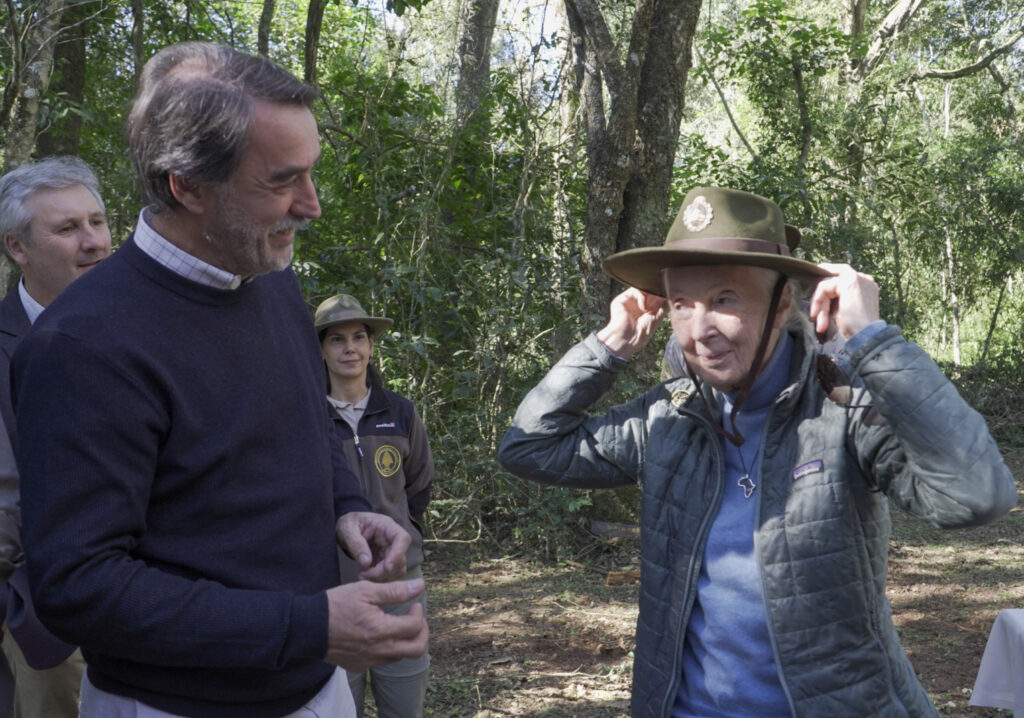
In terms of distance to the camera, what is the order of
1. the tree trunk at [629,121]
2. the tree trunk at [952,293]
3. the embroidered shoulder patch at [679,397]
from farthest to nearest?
1. the tree trunk at [952,293]
2. the tree trunk at [629,121]
3. the embroidered shoulder patch at [679,397]

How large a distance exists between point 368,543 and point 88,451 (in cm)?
74

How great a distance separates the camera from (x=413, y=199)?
7605mm

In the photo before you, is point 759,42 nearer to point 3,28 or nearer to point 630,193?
point 630,193

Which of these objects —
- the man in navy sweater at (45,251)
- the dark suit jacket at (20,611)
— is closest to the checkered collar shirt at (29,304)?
the man in navy sweater at (45,251)

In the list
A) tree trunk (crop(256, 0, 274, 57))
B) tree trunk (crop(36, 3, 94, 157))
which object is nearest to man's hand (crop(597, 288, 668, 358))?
tree trunk (crop(256, 0, 274, 57))

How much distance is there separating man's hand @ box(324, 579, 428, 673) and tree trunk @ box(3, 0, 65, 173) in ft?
13.3

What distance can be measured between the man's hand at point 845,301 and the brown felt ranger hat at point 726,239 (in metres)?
0.04

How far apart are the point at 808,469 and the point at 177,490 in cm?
135

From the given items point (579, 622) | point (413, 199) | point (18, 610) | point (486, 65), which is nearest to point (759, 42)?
point (486, 65)

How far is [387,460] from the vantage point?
443 centimetres

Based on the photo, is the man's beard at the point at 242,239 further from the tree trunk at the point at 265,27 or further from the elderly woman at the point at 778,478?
the tree trunk at the point at 265,27

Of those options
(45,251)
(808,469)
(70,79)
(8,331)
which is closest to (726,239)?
(808,469)

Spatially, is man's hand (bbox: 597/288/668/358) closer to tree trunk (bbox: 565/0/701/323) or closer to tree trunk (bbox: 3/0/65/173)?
tree trunk (bbox: 3/0/65/173)

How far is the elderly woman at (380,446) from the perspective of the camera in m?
4.18
